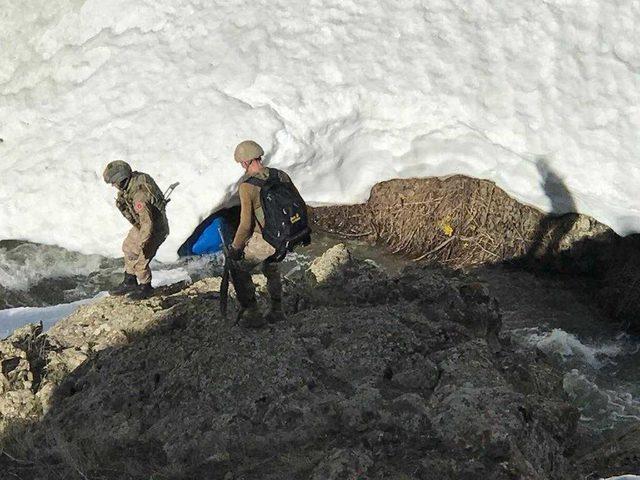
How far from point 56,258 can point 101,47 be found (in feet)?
12.2

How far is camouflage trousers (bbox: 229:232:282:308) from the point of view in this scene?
615cm

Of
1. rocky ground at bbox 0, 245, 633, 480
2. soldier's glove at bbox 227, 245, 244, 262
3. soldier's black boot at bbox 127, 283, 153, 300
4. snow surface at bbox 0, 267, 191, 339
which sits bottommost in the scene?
rocky ground at bbox 0, 245, 633, 480

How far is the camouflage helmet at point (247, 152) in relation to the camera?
583cm

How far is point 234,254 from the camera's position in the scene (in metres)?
6.18

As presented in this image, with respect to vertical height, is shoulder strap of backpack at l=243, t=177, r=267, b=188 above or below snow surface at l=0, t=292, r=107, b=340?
above

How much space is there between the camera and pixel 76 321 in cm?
729

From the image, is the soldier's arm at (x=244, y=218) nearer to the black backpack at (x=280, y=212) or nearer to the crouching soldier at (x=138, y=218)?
the black backpack at (x=280, y=212)

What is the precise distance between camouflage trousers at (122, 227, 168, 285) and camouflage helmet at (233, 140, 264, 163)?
240 centimetres

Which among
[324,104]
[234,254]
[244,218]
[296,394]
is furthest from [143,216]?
[324,104]

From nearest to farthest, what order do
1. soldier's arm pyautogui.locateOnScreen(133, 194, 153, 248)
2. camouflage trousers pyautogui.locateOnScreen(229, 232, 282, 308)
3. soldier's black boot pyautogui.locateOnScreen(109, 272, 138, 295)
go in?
camouflage trousers pyautogui.locateOnScreen(229, 232, 282, 308) → soldier's arm pyautogui.locateOnScreen(133, 194, 153, 248) → soldier's black boot pyautogui.locateOnScreen(109, 272, 138, 295)

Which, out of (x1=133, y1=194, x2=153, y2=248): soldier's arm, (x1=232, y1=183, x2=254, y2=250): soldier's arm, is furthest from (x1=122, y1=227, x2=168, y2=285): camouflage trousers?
(x1=232, y1=183, x2=254, y2=250): soldier's arm

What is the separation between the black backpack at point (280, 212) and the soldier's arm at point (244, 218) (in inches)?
3.7

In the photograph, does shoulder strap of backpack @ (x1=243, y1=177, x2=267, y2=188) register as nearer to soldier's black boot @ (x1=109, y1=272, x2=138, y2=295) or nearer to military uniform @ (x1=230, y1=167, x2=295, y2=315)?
military uniform @ (x1=230, y1=167, x2=295, y2=315)

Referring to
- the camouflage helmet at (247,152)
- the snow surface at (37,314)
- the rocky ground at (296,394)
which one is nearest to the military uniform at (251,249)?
the camouflage helmet at (247,152)
